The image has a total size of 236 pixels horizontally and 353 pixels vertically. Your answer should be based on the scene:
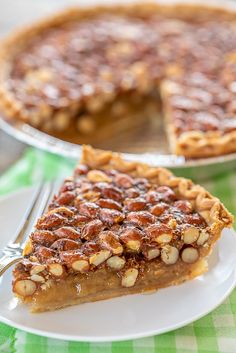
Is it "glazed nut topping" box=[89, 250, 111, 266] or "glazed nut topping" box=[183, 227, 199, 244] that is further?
"glazed nut topping" box=[183, 227, 199, 244]

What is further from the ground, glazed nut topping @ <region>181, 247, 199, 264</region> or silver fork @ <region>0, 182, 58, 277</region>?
silver fork @ <region>0, 182, 58, 277</region>

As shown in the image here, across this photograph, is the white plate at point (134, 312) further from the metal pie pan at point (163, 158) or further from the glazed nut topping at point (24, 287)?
the metal pie pan at point (163, 158)

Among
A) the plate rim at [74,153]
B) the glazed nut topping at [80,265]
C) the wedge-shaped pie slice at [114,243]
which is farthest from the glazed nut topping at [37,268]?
the plate rim at [74,153]

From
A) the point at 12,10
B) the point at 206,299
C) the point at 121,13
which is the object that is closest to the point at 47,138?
Result: the point at 206,299

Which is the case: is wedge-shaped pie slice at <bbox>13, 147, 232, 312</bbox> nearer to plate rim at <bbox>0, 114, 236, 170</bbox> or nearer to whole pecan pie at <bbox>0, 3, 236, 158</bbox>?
plate rim at <bbox>0, 114, 236, 170</bbox>

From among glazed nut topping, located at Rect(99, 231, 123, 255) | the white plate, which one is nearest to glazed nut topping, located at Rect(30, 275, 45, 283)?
the white plate
